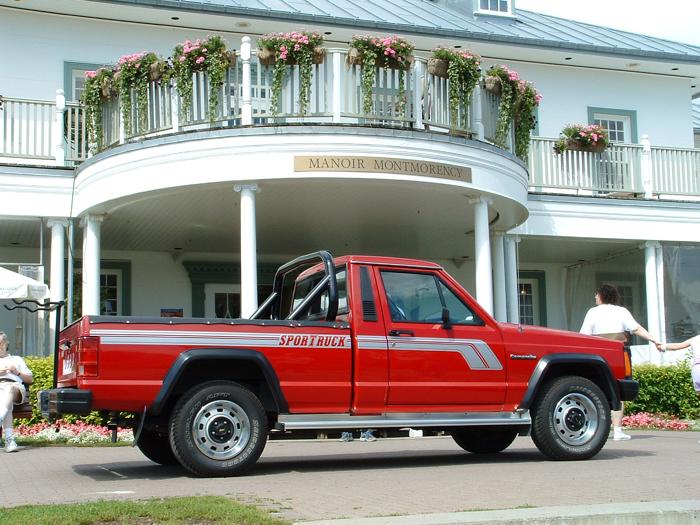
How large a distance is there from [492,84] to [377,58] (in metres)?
2.20

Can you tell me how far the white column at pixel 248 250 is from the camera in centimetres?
1334

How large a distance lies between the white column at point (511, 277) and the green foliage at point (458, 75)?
3863 mm

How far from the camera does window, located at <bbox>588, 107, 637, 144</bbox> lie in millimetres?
21906

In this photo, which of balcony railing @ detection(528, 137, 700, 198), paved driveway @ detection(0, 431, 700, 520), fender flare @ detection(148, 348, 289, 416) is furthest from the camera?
balcony railing @ detection(528, 137, 700, 198)

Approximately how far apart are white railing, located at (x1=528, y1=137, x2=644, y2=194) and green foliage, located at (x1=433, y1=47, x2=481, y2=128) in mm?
3720

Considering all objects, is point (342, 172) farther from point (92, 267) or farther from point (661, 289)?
point (661, 289)

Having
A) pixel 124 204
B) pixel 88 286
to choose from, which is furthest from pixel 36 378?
pixel 124 204

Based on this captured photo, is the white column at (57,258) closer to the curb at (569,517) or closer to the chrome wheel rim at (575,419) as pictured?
the chrome wheel rim at (575,419)

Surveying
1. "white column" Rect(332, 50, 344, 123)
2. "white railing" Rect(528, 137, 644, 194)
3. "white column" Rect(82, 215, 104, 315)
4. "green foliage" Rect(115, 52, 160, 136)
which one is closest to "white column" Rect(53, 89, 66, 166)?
"white column" Rect(82, 215, 104, 315)

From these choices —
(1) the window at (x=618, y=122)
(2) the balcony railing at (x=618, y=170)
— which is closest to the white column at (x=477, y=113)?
(2) the balcony railing at (x=618, y=170)

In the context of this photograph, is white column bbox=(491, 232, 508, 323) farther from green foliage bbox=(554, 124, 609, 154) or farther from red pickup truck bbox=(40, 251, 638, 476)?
red pickup truck bbox=(40, 251, 638, 476)

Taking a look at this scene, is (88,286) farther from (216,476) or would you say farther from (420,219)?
(216,476)

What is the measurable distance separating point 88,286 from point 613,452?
833 centimetres

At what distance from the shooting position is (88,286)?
14875 millimetres
